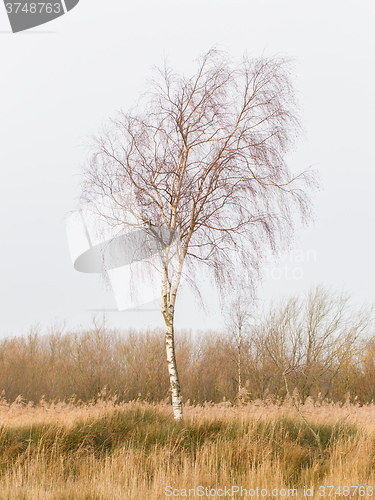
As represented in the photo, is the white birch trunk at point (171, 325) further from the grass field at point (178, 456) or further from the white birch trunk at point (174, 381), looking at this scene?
the grass field at point (178, 456)

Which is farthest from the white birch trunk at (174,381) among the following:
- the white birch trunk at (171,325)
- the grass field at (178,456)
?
the grass field at (178,456)

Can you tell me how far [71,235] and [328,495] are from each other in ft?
25.8

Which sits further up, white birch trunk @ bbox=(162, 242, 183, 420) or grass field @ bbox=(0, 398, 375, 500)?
white birch trunk @ bbox=(162, 242, 183, 420)

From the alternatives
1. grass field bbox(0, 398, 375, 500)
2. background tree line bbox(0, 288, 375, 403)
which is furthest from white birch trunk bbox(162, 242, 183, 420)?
background tree line bbox(0, 288, 375, 403)

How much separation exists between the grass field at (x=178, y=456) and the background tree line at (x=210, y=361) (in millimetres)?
15023

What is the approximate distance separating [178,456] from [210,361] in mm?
25559

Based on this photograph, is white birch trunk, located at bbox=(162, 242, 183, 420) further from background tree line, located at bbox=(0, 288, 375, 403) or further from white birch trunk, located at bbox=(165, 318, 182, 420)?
background tree line, located at bbox=(0, 288, 375, 403)

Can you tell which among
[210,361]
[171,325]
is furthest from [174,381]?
[210,361]

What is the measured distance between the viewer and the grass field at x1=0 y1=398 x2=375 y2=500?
228 inches

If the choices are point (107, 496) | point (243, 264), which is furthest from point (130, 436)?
point (243, 264)

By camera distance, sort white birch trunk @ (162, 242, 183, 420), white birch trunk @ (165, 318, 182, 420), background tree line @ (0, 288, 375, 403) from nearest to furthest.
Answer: white birch trunk @ (165, 318, 182, 420) → white birch trunk @ (162, 242, 183, 420) → background tree line @ (0, 288, 375, 403)

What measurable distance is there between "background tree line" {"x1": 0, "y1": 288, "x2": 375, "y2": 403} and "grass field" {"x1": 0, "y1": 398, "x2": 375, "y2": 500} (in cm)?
1502

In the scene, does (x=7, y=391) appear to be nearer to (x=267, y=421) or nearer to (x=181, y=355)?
(x=181, y=355)

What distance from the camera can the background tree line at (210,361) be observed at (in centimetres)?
2533
